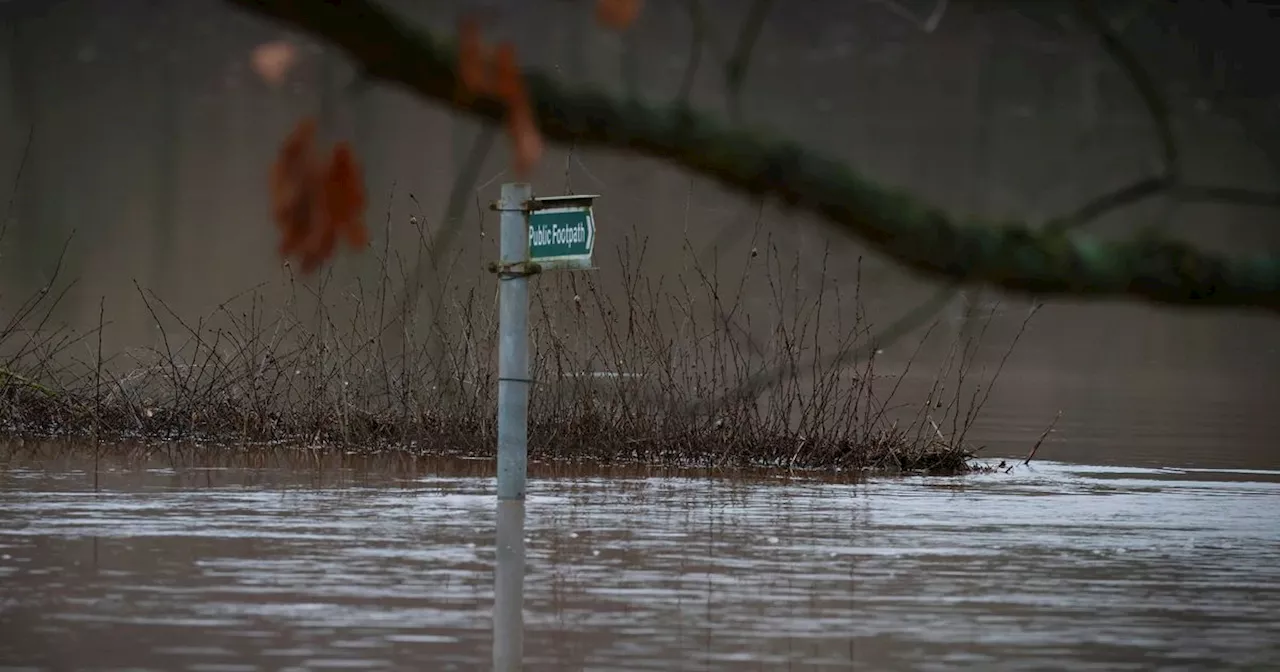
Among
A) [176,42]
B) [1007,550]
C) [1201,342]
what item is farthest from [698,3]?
[1201,342]

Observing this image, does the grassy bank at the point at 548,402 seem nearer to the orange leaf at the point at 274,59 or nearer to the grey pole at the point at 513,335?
the grey pole at the point at 513,335

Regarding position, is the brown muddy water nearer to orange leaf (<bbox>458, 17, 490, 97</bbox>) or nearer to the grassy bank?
the grassy bank

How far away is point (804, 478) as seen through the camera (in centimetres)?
1415

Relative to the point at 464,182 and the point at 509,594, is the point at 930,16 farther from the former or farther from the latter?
the point at 509,594

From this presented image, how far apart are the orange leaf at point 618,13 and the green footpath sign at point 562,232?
843 centimetres

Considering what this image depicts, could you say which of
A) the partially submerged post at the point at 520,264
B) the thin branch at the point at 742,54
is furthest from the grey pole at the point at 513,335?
the thin branch at the point at 742,54

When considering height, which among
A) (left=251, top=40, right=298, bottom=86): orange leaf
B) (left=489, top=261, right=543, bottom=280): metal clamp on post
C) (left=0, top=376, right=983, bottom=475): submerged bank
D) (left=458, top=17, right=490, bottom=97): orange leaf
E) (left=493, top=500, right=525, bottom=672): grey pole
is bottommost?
(left=493, top=500, right=525, bottom=672): grey pole

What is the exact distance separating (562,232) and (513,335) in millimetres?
647

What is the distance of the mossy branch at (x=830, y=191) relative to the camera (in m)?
3.01

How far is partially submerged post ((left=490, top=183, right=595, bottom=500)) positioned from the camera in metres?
11.6

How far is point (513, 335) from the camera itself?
11.9 metres

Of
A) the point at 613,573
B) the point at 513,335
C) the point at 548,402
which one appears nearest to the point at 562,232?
the point at 513,335

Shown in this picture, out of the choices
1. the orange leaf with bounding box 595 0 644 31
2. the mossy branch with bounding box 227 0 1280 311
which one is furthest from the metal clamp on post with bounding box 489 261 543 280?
the orange leaf with bounding box 595 0 644 31

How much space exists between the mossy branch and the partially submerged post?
796 cm
